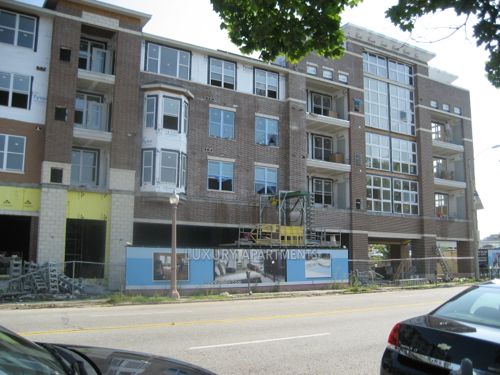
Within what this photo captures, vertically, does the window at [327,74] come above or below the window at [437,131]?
above

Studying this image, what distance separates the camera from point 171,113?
28953 mm

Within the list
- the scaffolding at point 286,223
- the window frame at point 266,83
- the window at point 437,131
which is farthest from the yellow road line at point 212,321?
the window at point 437,131

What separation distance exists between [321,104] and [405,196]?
10029 mm

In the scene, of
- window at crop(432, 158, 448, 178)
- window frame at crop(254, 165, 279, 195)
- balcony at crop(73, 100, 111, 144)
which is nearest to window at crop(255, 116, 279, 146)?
window frame at crop(254, 165, 279, 195)

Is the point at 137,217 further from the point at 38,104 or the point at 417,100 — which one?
the point at 417,100

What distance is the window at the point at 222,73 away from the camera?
31.8m

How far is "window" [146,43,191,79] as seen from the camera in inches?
1166

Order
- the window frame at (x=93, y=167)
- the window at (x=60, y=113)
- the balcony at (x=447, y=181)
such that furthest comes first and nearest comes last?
the balcony at (x=447, y=181)
the window frame at (x=93, y=167)
the window at (x=60, y=113)

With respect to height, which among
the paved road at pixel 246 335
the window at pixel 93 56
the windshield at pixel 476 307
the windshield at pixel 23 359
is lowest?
the paved road at pixel 246 335

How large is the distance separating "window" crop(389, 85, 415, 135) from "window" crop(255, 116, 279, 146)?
1210cm

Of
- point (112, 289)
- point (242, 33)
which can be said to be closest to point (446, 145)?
point (112, 289)

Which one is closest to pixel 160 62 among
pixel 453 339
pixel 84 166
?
pixel 84 166

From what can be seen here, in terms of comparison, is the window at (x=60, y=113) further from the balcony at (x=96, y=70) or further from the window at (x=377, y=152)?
the window at (x=377, y=152)

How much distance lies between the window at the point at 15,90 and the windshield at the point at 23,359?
81.0 ft
